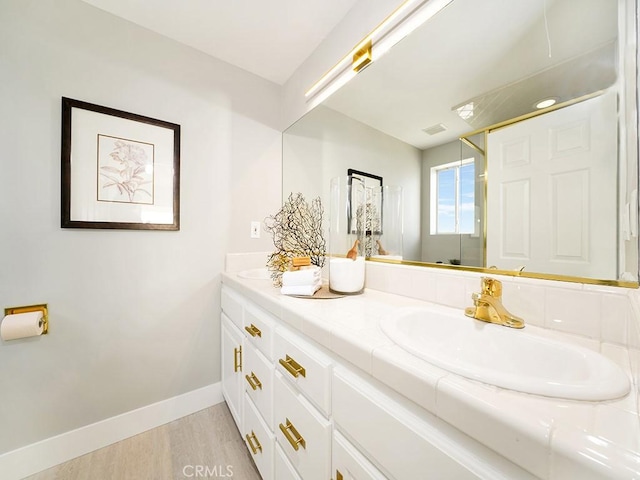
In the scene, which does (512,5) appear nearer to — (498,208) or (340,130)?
(498,208)

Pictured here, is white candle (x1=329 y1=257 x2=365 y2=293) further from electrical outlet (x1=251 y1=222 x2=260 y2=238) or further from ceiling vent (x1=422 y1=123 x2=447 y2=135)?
electrical outlet (x1=251 y1=222 x2=260 y2=238)

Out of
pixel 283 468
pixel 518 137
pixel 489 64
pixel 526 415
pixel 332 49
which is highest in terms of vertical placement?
pixel 332 49

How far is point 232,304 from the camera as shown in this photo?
4.68ft

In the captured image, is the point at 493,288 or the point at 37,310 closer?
the point at 493,288

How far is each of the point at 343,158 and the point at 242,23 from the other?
3.03 feet

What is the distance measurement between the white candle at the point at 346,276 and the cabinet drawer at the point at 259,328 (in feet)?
1.07

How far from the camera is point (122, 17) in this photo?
53.0 inches

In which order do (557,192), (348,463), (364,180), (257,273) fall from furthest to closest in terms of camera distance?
(257,273) → (364,180) → (557,192) → (348,463)

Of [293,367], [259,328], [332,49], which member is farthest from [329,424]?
[332,49]

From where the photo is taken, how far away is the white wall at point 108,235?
1.13m

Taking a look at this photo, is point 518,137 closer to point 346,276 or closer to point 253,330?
point 346,276

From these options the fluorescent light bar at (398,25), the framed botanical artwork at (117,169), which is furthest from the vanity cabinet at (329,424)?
the fluorescent light bar at (398,25)

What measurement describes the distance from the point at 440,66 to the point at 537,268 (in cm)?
81

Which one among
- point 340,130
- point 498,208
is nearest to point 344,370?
point 498,208
